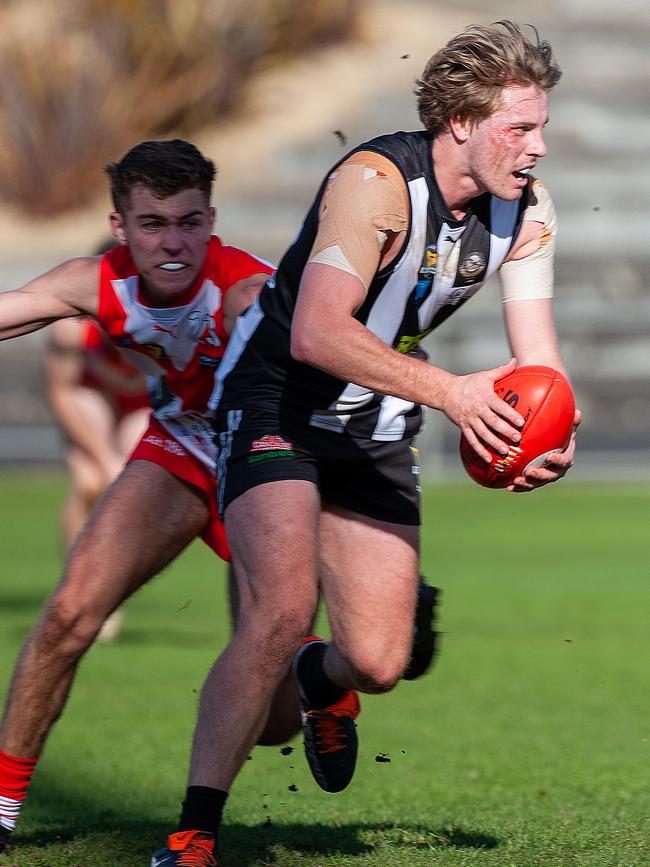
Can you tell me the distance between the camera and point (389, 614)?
15.8 feet

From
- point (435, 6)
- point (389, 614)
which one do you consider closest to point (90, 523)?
point (389, 614)

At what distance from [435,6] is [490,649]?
1012 inches

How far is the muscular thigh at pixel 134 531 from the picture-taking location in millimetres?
4809

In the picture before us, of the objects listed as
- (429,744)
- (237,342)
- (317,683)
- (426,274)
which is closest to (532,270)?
(426,274)

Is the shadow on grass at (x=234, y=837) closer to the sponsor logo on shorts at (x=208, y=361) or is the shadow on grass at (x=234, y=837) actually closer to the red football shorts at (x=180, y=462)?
the red football shorts at (x=180, y=462)

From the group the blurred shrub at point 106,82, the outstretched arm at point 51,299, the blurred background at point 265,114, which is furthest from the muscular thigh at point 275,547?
the blurred shrub at point 106,82

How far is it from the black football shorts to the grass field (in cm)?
108

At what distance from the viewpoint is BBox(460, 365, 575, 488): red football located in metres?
4.22

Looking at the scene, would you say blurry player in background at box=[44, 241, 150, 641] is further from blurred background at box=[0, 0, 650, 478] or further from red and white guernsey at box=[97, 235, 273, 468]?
blurred background at box=[0, 0, 650, 478]

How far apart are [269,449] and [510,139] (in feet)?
3.77

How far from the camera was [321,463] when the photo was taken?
4.74 m

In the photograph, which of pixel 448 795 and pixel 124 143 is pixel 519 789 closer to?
pixel 448 795

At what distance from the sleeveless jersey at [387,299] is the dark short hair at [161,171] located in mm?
437

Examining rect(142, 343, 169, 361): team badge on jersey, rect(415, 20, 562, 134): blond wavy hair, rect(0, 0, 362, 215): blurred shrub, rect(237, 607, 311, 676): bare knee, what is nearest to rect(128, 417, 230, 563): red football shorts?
rect(142, 343, 169, 361): team badge on jersey
